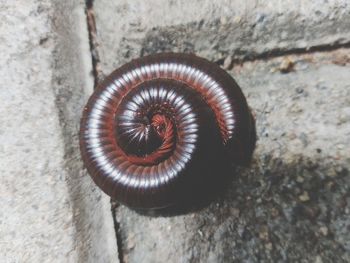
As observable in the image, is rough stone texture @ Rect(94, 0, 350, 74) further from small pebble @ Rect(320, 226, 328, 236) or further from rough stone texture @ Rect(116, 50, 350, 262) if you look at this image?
small pebble @ Rect(320, 226, 328, 236)

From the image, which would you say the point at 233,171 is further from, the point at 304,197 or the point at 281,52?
the point at 281,52

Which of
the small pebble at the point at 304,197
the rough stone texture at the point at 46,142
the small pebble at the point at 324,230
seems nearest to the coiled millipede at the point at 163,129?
the rough stone texture at the point at 46,142

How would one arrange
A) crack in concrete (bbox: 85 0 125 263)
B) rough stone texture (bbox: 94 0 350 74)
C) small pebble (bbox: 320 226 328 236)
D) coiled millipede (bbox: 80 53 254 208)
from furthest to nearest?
crack in concrete (bbox: 85 0 125 263) → rough stone texture (bbox: 94 0 350 74) → coiled millipede (bbox: 80 53 254 208) → small pebble (bbox: 320 226 328 236)

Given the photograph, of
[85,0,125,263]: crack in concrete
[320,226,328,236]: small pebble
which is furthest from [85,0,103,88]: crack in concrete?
[320,226,328,236]: small pebble

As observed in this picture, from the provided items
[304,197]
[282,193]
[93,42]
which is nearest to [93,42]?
[93,42]

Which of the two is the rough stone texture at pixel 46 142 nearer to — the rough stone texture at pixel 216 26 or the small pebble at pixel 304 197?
the rough stone texture at pixel 216 26

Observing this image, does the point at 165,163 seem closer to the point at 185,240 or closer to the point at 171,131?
the point at 171,131
